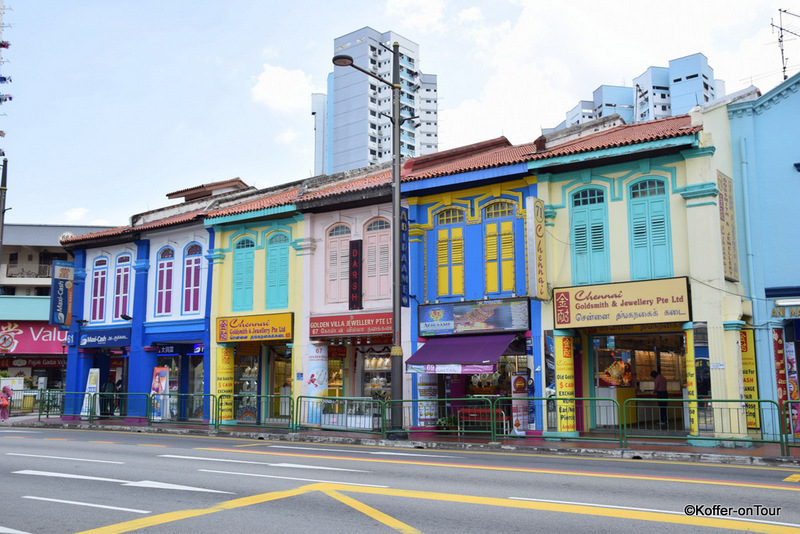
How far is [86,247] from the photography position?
31.0m

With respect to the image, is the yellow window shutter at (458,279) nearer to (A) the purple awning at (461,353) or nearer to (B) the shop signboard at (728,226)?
(A) the purple awning at (461,353)

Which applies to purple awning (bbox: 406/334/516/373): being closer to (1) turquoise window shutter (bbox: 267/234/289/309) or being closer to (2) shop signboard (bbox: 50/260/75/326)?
(1) turquoise window shutter (bbox: 267/234/289/309)

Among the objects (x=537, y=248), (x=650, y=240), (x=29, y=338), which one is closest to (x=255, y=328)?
(x=537, y=248)

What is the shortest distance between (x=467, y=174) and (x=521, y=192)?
166 centimetres

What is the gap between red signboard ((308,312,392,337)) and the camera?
22391mm

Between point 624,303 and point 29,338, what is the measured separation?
133 ft

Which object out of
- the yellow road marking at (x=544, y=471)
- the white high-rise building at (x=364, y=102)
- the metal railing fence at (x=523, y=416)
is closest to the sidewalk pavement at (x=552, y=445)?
the metal railing fence at (x=523, y=416)

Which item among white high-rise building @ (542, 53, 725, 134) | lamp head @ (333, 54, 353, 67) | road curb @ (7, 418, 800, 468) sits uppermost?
white high-rise building @ (542, 53, 725, 134)

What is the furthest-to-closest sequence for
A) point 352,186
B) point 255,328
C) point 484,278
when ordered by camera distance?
point 255,328 → point 352,186 → point 484,278

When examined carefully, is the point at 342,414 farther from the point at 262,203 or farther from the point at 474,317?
the point at 262,203

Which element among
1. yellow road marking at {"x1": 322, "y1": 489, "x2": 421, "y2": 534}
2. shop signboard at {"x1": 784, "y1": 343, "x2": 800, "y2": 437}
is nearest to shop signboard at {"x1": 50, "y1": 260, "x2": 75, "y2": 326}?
yellow road marking at {"x1": 322, "y1": 489, "x2": 421, "y2": 534}

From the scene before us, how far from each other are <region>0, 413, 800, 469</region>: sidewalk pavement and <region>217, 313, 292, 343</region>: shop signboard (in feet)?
11.0

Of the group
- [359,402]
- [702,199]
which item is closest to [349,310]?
[359,402]

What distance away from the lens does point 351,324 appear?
23.0 metres
